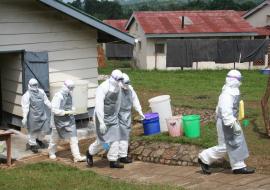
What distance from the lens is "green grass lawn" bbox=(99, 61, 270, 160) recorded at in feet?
36.1

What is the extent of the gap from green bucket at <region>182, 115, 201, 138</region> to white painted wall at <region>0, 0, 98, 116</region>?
11.5 feet

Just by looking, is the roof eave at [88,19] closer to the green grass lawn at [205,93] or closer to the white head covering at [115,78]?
the green grass lawn at [205,93]

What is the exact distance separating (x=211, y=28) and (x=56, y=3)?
24639mm

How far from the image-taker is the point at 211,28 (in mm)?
35875

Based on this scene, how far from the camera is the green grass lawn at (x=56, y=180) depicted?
8.26m

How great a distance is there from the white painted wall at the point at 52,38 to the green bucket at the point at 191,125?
3501mm

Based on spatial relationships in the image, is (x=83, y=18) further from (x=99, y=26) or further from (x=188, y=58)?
(x=188, y=58)

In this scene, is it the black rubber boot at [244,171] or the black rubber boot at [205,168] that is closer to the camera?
the black rubber boot at [244,171]

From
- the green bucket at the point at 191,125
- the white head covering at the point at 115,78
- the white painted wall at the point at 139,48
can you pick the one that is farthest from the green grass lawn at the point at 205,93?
the white painted wall at the point at 139,48

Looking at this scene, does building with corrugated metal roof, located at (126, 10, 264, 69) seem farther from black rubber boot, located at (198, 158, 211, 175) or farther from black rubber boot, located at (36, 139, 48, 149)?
black rubber boot, located at (198, 158, 211, 175)

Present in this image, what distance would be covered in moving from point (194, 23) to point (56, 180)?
29.2 m

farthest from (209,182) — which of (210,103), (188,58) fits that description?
(188,58)

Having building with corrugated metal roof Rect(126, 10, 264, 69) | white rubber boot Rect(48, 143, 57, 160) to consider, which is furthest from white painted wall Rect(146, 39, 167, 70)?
white rubber boot Rect(48, 143, 57, 160)

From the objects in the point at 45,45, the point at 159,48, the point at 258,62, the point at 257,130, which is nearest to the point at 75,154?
the point at 45,45
